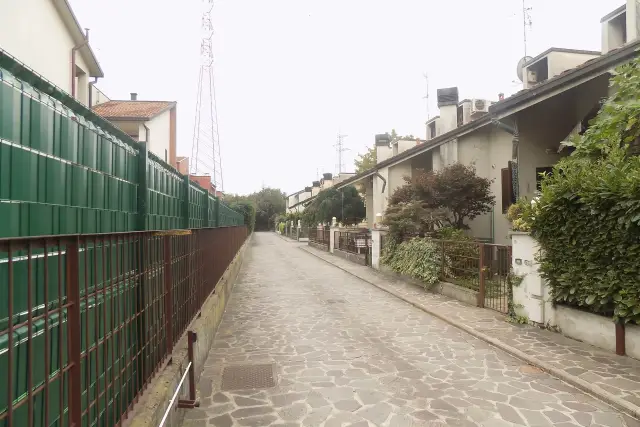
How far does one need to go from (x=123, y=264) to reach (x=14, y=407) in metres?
1.32

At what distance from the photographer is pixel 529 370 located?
529cm

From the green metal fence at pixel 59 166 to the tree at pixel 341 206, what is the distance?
26.3 meters

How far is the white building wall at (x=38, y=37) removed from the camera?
9.34m

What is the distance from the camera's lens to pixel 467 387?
15.6ft

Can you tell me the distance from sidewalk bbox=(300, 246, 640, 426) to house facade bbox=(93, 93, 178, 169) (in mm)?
14790

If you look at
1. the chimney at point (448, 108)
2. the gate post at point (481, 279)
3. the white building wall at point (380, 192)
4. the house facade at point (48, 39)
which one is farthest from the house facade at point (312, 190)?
the gate post at point (481, 279)

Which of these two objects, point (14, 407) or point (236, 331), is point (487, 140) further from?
point (14, 407)

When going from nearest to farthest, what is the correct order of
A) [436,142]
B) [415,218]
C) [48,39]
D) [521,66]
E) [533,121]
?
[48,39]
[533,121]
[415,218]
[521,66]
[436,142]

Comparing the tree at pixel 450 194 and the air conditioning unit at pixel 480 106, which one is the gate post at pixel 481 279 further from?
the air conditioning unit at pixel 480 106

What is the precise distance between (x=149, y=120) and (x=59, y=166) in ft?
66.1

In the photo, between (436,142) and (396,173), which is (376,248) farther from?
(396,173)

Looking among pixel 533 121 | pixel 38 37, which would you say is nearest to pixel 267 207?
pixel 38 37

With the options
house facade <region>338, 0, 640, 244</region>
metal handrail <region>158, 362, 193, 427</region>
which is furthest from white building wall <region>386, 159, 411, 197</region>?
metal handrail <region>158, 362, 193, 427</region>

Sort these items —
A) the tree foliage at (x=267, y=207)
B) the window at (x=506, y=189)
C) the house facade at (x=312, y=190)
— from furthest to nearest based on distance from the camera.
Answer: the tree foliage at (x=267, y=207) → the house facade at (x=312, y=190) → the window at (x=506, y=189)
